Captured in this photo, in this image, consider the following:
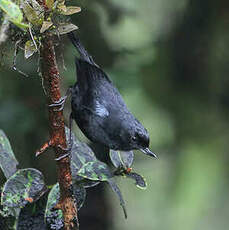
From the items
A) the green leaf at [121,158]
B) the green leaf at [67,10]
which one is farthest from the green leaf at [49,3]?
the green leaf at [121,158]

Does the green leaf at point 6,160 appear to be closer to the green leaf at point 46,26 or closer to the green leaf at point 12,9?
the green leaf at point 46,26

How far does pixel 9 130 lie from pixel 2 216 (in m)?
1.30

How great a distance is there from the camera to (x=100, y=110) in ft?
5.61

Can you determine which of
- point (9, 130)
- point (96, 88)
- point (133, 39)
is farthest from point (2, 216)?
point (133, 39)

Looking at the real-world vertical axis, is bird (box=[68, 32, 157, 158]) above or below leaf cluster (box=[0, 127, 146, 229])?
above

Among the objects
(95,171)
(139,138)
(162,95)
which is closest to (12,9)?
(95,171)

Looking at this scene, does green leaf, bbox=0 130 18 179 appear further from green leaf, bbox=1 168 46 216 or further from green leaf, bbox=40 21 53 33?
green leaf, bbox=40 21 53 33

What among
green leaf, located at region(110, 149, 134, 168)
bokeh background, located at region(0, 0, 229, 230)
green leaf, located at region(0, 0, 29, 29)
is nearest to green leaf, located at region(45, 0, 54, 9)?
green leaf, located at region(0, 0, 29, 29)

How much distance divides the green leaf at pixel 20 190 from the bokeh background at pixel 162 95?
1187 millimetres

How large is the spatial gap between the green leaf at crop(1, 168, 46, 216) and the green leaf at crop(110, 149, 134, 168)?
0.23m

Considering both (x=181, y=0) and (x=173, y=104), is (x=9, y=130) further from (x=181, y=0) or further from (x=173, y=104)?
(x=181, y=0)

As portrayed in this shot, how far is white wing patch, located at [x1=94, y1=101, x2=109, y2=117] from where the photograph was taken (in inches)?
66.3

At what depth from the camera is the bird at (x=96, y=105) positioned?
5.41 feet

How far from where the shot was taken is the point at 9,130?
111 inches
